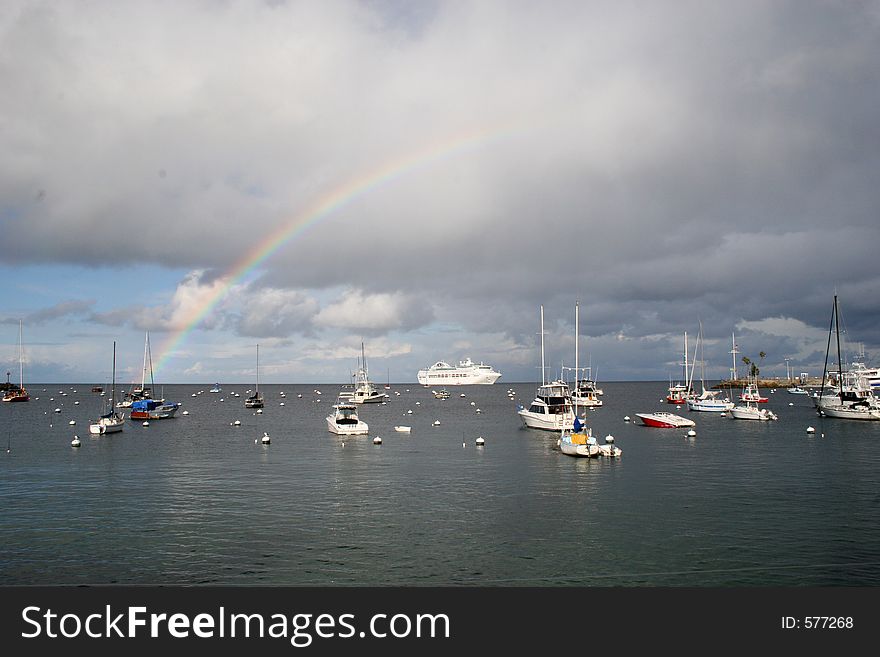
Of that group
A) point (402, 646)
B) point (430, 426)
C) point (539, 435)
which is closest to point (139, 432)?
point (430, 426)

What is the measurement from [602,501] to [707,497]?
798cm

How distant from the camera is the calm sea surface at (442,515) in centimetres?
2998

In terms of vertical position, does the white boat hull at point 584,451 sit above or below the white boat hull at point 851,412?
above

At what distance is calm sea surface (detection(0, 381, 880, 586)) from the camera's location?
98.4ft

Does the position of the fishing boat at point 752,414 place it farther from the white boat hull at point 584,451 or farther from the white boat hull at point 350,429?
the white boat hull at point 350,429

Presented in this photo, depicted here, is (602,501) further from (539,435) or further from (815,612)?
(539,435)

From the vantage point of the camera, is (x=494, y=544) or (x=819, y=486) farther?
(x=819, y=486)

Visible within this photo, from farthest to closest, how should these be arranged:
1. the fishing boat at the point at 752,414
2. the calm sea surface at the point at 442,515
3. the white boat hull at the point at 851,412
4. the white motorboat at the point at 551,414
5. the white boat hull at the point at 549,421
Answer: the fishing boat at the point at 752,414, the white boat hull at the point at 851,412, the white motorboat at the point at 551,414, the white boat hull at the point at 549,421, the calm sea surface at the point at 442,515

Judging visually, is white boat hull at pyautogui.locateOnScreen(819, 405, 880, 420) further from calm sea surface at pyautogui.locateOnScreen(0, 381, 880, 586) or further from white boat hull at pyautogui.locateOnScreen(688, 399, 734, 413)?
calm sea surface at pyautogui.locateOnScreen(0, 381, 880, 586)

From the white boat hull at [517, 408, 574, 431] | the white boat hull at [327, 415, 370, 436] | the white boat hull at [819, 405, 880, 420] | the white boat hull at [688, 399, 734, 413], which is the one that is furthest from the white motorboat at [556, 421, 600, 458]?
the white boat hull at [688, 399, 734, 413]

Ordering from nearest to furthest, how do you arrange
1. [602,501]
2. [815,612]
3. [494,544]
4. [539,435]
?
[815,612]
[494,544]
[602,501]
[539,435]

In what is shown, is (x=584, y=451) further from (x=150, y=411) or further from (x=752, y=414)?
(x=150, y=411)

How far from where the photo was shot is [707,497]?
157ft

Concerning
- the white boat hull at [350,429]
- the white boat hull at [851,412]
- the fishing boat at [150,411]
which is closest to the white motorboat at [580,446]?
the white boat hull at [350,429]
